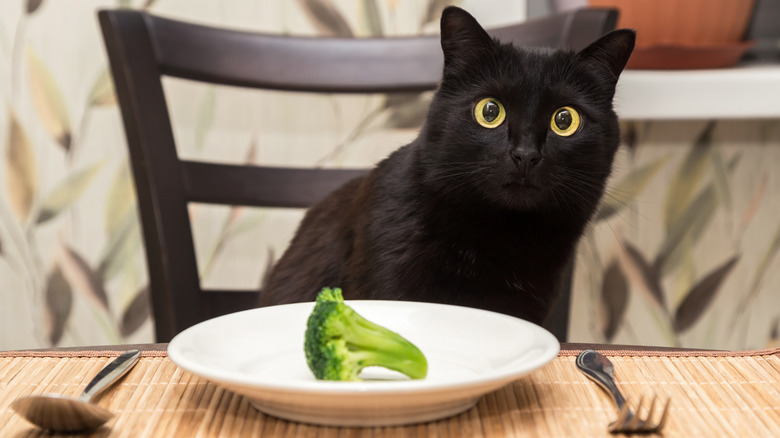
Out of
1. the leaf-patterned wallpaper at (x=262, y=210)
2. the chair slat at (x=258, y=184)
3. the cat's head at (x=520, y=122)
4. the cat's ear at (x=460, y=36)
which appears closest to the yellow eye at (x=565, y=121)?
the cat's head at (x=520, y=122)

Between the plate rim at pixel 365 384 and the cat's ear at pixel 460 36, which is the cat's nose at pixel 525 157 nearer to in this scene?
the cat's ear at pixel 460 36

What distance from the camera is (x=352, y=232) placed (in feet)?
3.35

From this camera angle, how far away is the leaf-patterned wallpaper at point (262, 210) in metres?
1.75

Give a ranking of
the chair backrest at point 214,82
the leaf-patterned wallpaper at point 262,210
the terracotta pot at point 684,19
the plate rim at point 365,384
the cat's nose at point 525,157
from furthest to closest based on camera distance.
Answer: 1. the leaf-patterned wallpaper at point 262,210
2. the terracotta pot at point 684,19
3. the chair backrest at point 214,82
4. the cat's nose at point 525,157
5. the plate rim at point 365,384

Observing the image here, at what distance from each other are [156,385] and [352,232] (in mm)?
466

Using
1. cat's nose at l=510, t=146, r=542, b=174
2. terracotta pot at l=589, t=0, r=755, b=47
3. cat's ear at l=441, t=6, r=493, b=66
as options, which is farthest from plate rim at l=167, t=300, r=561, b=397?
terracotta pot at l=589, t=0, r=755, b=47

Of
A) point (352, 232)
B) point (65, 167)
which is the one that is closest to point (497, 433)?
point (352, 232)

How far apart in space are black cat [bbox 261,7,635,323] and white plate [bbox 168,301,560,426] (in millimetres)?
253

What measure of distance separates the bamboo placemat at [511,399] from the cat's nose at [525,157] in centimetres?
25

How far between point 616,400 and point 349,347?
21 cm

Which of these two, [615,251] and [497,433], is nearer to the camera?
[497,433]

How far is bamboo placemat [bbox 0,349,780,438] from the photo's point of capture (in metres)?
0.51

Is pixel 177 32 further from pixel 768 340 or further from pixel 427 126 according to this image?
pixel 768 340

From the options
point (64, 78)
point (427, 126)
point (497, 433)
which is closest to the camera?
point (497, 433)
